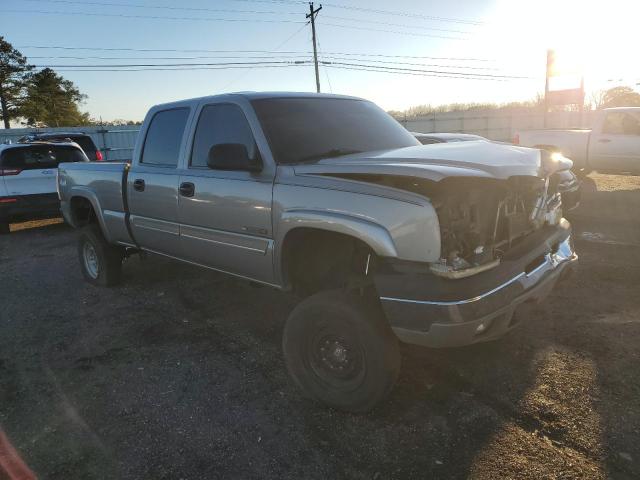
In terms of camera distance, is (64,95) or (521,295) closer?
(521,295)

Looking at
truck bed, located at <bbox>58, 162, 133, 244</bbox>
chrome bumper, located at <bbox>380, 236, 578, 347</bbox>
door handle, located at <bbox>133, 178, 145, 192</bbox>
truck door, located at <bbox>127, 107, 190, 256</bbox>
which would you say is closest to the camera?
chrome bumper, located at <bbox>380, 236, 578, 347</bbox>

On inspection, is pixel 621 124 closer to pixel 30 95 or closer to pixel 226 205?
pixel 226 205

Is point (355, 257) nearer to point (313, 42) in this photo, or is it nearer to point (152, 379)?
point (152, 379)

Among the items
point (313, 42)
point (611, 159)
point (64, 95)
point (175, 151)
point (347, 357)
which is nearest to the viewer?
point (347, 357)

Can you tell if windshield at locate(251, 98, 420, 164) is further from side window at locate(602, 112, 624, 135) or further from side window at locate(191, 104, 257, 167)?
side window at locate(602, 112, 624, 135)

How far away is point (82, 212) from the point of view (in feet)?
19.6

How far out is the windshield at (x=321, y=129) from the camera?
355 cm

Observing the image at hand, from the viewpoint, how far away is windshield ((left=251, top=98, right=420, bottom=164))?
3.55 m

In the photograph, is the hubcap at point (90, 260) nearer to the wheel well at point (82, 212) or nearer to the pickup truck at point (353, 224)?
the wheel well at point (82, 212)

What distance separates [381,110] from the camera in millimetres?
4652

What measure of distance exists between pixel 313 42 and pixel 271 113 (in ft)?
107

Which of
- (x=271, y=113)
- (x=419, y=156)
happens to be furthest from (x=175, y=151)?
(x=419, y=156)

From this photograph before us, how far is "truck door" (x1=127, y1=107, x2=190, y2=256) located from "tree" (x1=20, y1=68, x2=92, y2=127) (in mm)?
63300

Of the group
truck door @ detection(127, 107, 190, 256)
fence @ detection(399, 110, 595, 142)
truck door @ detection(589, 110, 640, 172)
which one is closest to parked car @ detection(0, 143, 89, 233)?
truck door @ detection(127, 107, 190, 256)
